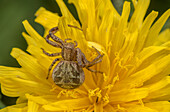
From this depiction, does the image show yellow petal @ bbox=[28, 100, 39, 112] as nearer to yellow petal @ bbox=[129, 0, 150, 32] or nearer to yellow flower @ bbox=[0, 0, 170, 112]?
yellow flower @ bbox=[0, 0, 170, 112]

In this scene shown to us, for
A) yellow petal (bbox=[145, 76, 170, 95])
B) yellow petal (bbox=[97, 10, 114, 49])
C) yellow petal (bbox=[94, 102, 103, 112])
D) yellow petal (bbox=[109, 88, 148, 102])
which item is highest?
yellow petal (bbox=[97, 10, 114, 49])

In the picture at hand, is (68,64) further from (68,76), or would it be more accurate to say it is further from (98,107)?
(98,107)

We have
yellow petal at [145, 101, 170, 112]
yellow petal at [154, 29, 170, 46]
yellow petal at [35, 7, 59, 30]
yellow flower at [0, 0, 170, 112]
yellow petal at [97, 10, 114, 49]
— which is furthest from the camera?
yellow petal at [35, 7, 59, 30]

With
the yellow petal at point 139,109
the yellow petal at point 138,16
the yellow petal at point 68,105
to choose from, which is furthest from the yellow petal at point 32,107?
the yellow petal at point 138,16

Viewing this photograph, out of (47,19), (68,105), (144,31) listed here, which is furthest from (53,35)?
(144,31)

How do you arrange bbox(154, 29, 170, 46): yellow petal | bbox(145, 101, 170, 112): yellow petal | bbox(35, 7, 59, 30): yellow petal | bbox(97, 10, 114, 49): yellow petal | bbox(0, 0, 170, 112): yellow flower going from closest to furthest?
bbox(145, 101, 170, 112): yellow petal < bbox(0, 0, 170, 112): yellow flower < bbox(97, 10, 114, 49): yellow petal < bbox(154, 29, 170, 46): yellow petal < bbox(35, 7, 59, 30): yellow petal

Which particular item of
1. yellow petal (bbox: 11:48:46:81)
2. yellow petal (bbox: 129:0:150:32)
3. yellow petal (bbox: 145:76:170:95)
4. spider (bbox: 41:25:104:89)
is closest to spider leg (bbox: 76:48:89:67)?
spider (bbox: 41:25:104:89)

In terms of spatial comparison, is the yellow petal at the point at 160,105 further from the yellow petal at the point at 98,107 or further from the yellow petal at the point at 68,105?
the yellow petal at the point at 68,105
